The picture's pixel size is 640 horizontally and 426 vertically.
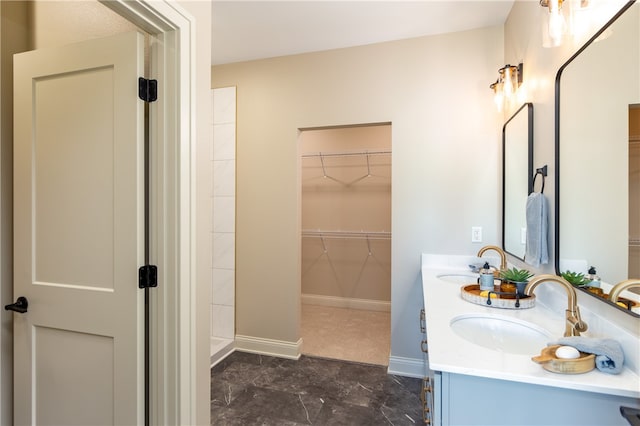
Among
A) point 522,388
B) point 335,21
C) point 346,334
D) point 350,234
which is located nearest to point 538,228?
point 522,388

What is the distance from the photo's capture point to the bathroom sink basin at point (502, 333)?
121 cm

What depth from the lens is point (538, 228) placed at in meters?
1.57

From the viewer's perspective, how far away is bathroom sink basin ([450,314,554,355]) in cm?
121

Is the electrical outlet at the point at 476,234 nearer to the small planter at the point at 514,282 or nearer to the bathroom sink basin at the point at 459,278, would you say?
the bathroom sink basin at the point at 459,278

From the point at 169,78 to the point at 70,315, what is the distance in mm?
1068

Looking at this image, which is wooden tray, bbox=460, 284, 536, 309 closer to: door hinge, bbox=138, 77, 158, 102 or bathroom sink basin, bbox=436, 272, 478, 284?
bathroom sink basin, bbox=436, 272, 478, 284

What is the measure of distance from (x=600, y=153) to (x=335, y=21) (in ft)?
6.19

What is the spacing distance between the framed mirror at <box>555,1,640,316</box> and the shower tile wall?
246cm

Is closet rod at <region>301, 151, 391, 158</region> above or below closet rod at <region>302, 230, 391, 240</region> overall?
above

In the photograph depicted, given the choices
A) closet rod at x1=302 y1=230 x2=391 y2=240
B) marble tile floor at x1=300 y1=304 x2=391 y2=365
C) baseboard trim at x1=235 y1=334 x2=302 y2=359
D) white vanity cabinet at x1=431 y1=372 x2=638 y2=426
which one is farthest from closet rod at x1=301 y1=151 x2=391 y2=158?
white vanity cabinet at x1=431 y1=372 x2=638 y2=426

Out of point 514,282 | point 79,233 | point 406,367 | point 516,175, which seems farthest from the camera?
point 406,367

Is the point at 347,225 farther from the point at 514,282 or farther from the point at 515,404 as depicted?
the point at 515,404

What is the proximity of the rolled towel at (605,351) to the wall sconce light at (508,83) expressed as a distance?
5.44 ft

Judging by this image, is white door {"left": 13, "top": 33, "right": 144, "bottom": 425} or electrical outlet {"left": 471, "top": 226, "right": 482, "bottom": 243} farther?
electrical outlet {"left": 471, "top": 226, "right": 482, "bottom": 243}
